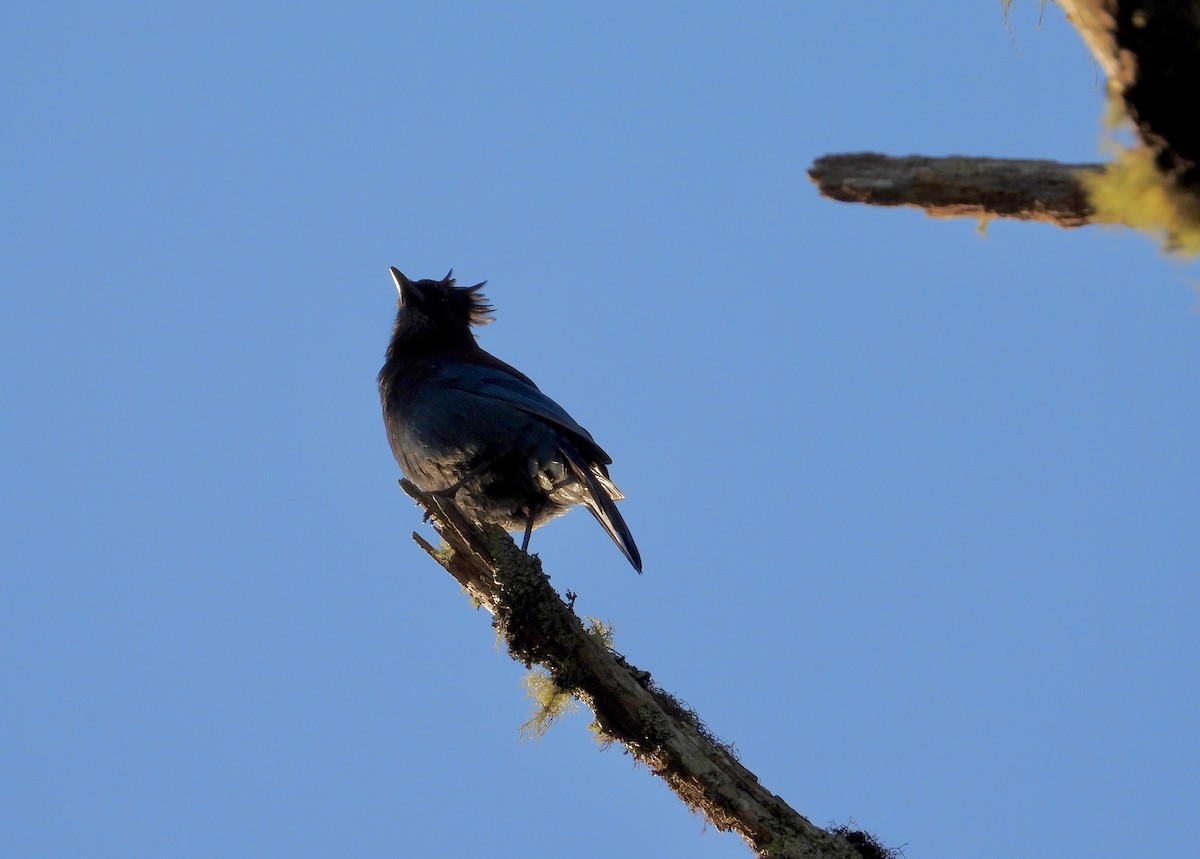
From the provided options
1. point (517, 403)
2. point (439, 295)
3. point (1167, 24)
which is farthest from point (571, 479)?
point (1167, 24)

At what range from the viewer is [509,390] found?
7.03m

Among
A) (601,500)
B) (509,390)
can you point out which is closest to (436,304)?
(509,390)

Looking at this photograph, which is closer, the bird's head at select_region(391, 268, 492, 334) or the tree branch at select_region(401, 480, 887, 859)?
the tree branch at select_region(401, 480, 887, 859)

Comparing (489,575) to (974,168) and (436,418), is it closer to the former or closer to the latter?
(436,418)

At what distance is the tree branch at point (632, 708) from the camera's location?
4715 mm

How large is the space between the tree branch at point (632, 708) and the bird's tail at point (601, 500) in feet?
3.70

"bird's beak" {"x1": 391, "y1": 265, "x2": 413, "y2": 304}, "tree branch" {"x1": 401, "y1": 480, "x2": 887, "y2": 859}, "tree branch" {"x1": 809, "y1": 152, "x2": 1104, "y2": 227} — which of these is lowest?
"tree branch" {"x1": 401, "y1": 480, "x2": 887, "y2": 859}

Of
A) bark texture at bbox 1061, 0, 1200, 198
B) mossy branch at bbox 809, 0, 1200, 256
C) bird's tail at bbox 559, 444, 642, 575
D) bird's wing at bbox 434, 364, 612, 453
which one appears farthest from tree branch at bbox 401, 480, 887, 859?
bark texture at bbox 1061, 0, 1200, 198

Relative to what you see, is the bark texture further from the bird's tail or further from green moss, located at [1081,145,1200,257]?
the bird's tail

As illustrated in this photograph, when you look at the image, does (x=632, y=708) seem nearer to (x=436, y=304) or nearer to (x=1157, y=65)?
(x=1157, y=65)

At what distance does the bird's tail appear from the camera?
6.36m

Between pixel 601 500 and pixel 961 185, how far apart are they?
394cm

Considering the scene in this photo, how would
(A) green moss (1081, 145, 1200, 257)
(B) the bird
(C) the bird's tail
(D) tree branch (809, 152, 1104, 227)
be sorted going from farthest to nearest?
1. (B) the bird
2. (C) the bird's tail
3. (D) tree branch (809, 152, 1104, 227)
4. (A) green moss (1081, 145, 1200, 257)

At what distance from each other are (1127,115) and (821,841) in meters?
3.12
